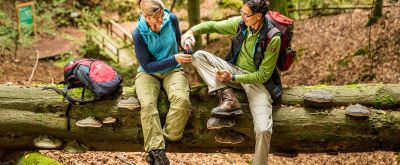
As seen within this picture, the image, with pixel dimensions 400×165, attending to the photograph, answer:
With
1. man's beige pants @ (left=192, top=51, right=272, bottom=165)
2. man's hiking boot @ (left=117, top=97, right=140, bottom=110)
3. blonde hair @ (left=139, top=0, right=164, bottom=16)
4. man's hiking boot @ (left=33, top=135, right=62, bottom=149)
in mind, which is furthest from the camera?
man's hiking boot @ (left=33, top=135, right=62, bottom=149)

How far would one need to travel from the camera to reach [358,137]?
582 cm

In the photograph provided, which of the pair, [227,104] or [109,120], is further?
[109,120]

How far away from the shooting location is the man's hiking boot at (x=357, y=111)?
565cm

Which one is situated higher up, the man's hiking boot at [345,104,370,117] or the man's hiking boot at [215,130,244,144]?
the man's hiking boot at [345,104,370,117]

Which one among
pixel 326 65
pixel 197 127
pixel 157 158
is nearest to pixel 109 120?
pixel 157 158

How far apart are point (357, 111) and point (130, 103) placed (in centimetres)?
307

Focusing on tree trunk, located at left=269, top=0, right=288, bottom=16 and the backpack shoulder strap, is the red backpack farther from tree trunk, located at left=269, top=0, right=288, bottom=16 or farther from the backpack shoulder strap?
tree trunk, located at left=269, top=0, right=288, bottom=16

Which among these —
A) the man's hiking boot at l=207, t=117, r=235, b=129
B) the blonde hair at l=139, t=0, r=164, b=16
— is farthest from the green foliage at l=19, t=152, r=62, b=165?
the blonde hair at l=139, t=0, r=164, b=16

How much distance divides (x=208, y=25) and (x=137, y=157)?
320 cm

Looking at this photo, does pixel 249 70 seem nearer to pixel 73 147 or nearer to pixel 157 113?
pixel 157 113

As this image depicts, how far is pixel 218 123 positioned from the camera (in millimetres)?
5527

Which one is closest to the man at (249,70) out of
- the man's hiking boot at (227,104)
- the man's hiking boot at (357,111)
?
the man's hiking boot at (227,104)

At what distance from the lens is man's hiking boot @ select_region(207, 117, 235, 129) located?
5.51m

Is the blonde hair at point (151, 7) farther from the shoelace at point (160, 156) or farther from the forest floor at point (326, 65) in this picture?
the forest floor at point (326, 65)
